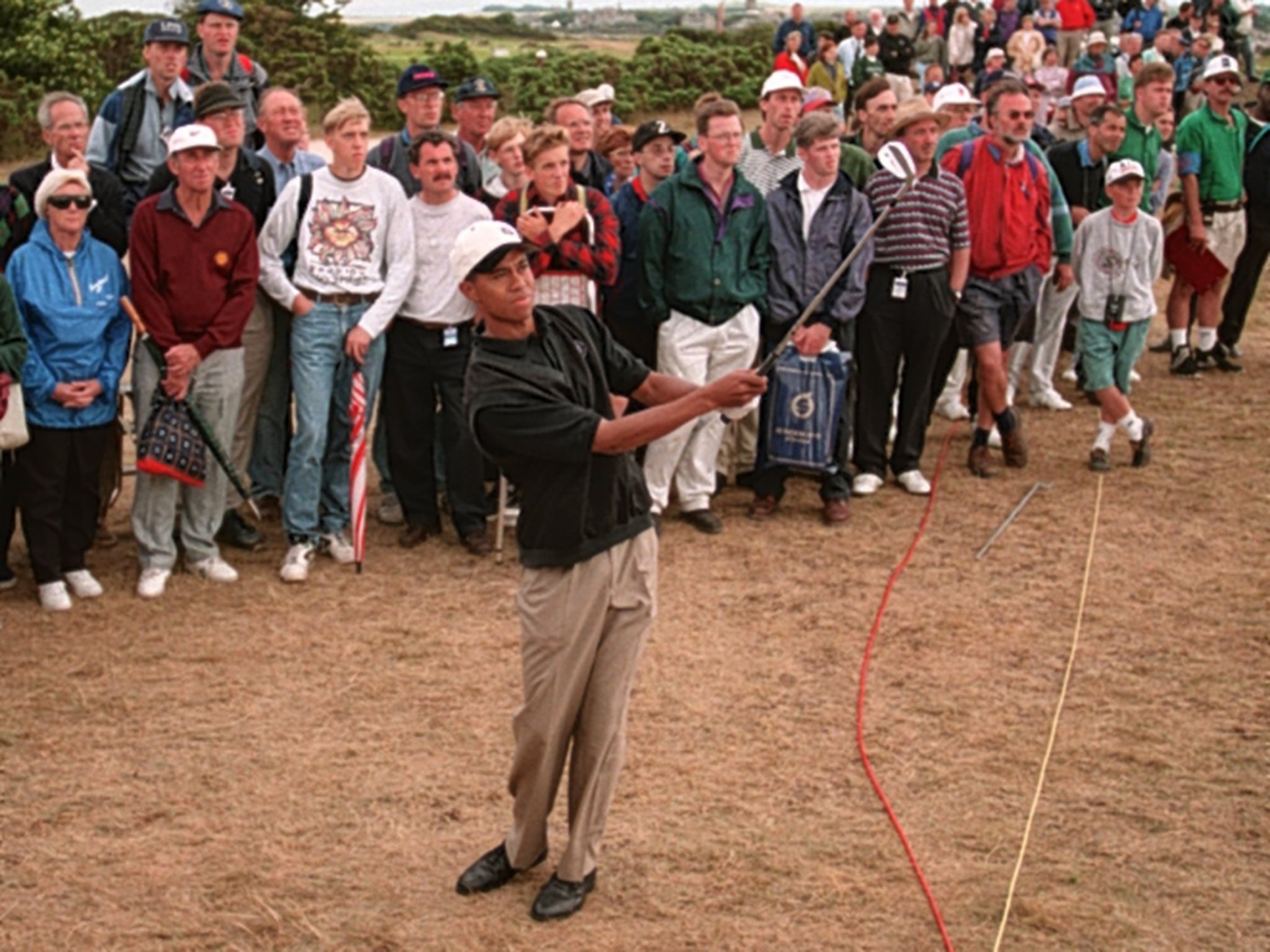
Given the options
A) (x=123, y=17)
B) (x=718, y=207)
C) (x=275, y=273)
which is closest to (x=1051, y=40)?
(x=123, y=17)

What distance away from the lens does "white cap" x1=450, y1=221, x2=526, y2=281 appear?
4.75 meters

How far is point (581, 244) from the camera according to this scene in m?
8.24

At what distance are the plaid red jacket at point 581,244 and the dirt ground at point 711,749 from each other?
5.23 ft

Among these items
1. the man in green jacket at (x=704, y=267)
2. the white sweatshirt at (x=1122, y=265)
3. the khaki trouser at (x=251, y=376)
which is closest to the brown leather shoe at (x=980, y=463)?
the white sweatshirt at (x=1122, y=265)

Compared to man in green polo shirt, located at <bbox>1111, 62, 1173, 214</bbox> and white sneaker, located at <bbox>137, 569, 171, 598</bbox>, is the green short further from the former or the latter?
white sneaker, located at <bbox>137, 569, 171, 598</bbox>

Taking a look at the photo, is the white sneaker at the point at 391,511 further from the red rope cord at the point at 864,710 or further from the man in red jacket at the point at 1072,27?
the man in red jacket at the point at 1072,27

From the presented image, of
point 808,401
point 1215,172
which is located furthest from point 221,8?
point 1215,172

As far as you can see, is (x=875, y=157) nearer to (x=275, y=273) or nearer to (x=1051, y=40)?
(x=275, y=273)

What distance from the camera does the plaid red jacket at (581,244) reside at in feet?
26.9

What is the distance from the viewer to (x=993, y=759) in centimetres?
615

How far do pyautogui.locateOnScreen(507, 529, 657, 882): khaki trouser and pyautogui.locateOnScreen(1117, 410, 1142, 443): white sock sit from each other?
5.84 m

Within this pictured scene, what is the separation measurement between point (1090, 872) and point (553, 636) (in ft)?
6.66

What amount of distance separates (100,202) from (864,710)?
4.57 m

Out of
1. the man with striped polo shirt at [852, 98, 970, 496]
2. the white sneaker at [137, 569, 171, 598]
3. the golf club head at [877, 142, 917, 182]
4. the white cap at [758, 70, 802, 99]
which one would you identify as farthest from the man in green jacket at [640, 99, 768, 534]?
the white sneaker at [137, 569, 171, 598]
